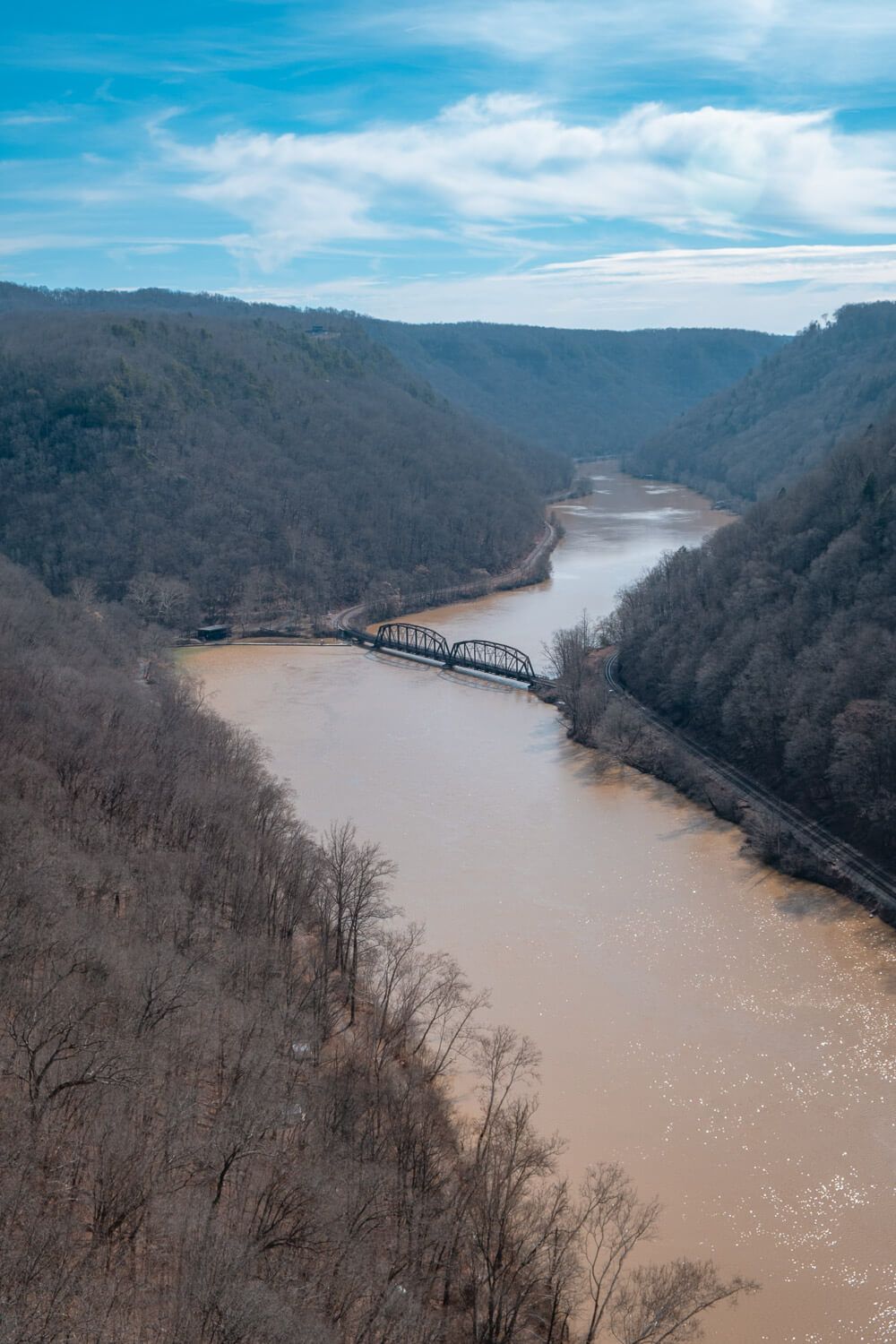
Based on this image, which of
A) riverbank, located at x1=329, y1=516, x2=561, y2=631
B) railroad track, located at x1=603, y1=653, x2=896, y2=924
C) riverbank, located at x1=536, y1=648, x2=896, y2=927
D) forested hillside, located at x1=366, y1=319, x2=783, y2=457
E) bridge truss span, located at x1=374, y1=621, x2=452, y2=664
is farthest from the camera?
forested hillside, located at x1=366, y1=319, x2=783, y2=457

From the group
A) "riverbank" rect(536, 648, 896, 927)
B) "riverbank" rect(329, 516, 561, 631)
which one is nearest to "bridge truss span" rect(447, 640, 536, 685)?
"riverbank" rect(536, 648, 896, 927)

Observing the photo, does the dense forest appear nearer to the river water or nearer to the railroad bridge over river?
the river water

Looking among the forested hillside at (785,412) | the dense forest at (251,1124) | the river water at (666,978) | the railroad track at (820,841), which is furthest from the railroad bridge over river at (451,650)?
the forested hillside at (785,412)

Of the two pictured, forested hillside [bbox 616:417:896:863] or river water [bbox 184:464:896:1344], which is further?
forested hillside [bbox 616:417:896:863]

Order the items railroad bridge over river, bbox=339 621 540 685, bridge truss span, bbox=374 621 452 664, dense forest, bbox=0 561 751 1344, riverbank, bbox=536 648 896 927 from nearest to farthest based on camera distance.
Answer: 1. dense forest, bbox=0 561 751 1344
2. riverbank, bbox=536 648 896 927
3. railroad bridge over river, bbox=339 621 540 685
4. bridge truss span, bbox=374 621 452 664

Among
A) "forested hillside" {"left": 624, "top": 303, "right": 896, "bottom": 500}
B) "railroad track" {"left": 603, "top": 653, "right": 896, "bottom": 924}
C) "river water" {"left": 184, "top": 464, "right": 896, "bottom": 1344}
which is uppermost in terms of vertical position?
"forested hillside" {"left": 624, "top": 303, "right": 896, "bottom": 500}

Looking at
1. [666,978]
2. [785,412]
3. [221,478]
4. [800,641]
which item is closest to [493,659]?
[800,641]

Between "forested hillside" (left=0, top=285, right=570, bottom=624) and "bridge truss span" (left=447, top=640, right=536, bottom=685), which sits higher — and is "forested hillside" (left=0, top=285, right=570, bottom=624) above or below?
above

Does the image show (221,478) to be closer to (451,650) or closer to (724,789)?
(451,650)
